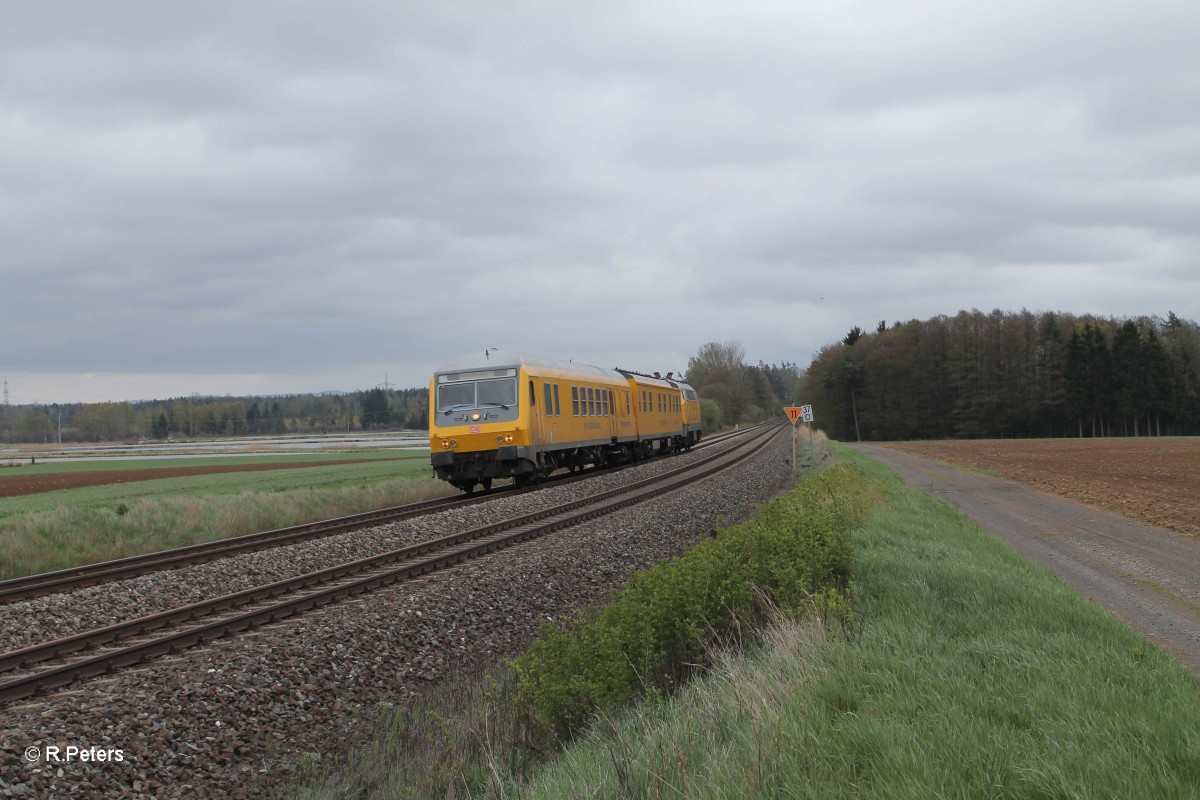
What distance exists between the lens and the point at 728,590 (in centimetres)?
700

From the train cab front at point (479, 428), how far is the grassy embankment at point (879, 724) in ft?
43.4

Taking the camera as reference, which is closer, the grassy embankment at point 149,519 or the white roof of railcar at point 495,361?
the grassy embankment at point 149,519

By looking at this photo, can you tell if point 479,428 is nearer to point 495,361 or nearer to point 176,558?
point 495,361

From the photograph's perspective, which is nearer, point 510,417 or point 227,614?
point 227,614

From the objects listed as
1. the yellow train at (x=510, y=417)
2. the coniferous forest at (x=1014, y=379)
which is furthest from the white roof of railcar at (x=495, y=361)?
the coniferous forest at (x=1014, y=379)

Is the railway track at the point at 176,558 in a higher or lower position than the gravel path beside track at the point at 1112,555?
higher

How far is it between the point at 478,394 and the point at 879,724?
1805 cm

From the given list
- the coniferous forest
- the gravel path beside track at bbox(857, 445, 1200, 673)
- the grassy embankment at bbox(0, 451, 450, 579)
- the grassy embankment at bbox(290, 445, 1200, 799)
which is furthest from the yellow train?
the coniferous forest

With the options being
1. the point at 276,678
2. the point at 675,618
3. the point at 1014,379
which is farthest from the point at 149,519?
the point at 1014,379

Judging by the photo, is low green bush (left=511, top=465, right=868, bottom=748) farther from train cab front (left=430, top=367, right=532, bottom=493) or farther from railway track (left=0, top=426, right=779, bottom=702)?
train cab front (left=430, top=367, right=532, bottom=493)

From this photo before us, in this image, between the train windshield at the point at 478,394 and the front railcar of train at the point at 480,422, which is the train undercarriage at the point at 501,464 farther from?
the train windshield at the point at 478,394

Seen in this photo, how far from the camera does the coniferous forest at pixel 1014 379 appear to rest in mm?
75125

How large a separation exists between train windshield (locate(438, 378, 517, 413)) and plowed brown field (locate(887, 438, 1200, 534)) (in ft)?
45.9

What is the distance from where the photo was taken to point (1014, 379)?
8212cm
